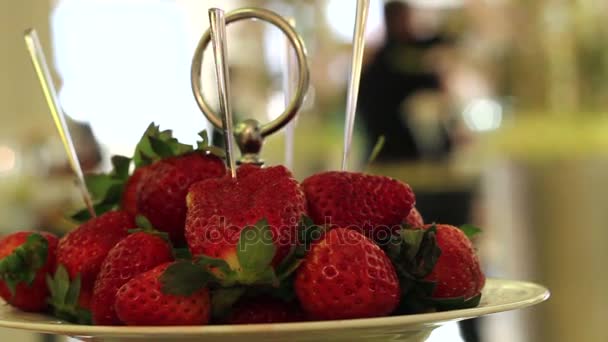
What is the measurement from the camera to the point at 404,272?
1.62 feet

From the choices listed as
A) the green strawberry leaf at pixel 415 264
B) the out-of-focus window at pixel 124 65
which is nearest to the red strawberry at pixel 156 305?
the green strawberry leaf at pixel 415 264

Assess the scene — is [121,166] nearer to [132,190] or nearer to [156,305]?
[132,190]

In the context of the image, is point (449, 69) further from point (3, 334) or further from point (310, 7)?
point (3, 334)

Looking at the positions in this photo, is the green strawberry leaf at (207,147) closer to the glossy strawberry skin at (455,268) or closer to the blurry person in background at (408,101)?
the glossy strawberry skin at (455,268)

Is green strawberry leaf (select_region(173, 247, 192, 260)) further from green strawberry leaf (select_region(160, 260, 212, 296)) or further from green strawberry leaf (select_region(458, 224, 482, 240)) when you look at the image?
green strawberry leaf (select_region(458, 224, 482, 240))

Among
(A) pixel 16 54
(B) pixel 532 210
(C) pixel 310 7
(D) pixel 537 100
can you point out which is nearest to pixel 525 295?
(B) pixel 532 210

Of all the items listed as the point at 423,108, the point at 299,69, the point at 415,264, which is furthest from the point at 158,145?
the point at 423,108

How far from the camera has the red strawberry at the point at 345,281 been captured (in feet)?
1.50

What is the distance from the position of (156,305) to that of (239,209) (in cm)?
7

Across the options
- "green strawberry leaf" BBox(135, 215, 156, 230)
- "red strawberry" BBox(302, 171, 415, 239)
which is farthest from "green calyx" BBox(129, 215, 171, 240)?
"red strawberry" BBox(302, 171, 415, 239)

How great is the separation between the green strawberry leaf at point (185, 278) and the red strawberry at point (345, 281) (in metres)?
0.05

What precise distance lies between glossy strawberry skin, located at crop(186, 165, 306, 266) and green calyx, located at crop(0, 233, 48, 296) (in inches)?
5.6

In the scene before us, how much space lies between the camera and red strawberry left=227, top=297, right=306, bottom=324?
0.46m

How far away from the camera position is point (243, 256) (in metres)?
0.45
